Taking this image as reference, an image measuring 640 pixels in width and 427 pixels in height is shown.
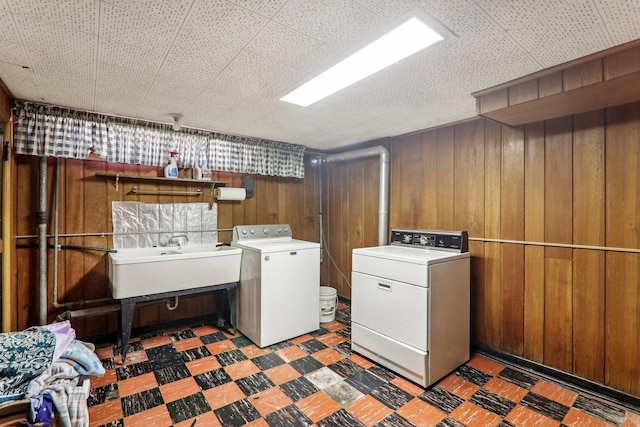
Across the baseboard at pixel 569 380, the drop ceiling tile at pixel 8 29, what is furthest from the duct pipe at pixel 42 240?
the baseboard at pixel 569 380

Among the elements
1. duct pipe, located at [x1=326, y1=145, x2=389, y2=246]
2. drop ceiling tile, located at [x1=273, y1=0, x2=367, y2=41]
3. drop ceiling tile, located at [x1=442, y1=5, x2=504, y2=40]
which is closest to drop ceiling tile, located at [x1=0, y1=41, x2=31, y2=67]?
drop ceiling tile, located at [x1=273, y1=0, x2=367, y2=41]

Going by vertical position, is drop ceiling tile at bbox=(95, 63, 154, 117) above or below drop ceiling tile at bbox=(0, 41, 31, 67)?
above

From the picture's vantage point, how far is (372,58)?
1675 mm

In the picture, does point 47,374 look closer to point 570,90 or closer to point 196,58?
point 196,58

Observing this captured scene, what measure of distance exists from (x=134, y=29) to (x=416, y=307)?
2.37 meters

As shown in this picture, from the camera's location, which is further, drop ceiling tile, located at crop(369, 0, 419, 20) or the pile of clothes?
the pile of clothes

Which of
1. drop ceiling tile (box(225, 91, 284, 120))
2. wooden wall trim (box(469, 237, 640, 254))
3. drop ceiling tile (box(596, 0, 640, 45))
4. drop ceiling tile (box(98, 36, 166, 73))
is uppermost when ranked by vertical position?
drop ceiling tile (box(225, 91, 284, 120))

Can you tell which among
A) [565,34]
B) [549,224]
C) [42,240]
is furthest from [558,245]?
[42,240]


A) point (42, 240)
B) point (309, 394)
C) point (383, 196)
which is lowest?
point (309, 394)

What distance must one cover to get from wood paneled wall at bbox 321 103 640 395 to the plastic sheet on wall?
2.29m

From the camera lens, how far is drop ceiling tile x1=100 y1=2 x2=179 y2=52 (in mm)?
1290

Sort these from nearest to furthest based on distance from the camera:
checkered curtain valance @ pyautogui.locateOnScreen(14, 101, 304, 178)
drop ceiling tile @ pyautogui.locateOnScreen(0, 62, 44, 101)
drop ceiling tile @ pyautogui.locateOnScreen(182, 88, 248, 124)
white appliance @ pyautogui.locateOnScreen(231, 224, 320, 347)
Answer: drop ceiling tile @ pyautogui.locateOnScreen(0, 62, 44, 101)
drop ceiling tile @ pyautogui.locateOnScreen(182, 88, 248, 124)
checkered curtain valance @ pyautogui.locateOnScreen(14, 101, 304, 178)
white appliance @ pyautogui.locateOnScreen(231, 224, 320, 347)

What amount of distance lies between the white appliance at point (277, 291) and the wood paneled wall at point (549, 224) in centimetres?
127

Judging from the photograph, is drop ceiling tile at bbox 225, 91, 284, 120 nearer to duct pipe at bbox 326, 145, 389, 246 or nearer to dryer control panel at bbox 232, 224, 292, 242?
dryer control panel at bbox 232, 224, 292, 242
